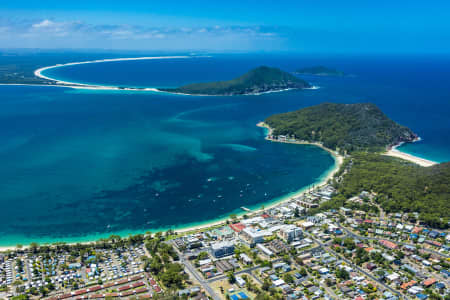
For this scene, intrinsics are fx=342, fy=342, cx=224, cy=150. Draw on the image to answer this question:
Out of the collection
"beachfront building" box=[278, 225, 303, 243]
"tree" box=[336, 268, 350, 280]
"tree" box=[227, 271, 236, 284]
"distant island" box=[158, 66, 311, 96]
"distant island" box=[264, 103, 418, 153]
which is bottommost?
"tree" box=[227, 271, 236, 284]

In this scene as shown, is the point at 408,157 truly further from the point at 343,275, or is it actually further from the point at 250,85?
the point at 250,85

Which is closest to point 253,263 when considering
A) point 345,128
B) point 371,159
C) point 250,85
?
point 371,159

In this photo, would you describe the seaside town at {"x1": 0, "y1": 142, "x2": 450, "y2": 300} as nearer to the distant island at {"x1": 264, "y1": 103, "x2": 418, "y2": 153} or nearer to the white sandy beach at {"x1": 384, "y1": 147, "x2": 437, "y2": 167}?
the white sandy beach at {"x1": 384, "y1": 147, "x2": 437, "y2": 167}

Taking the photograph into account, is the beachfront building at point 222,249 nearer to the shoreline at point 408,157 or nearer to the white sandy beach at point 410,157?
the shoreline at point 408,157

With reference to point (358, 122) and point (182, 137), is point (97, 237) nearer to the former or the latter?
point (182, 137)

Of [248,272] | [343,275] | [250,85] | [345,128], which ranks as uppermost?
[250,85]

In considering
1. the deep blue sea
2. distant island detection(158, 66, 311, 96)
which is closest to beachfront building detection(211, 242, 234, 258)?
the deep blue sea

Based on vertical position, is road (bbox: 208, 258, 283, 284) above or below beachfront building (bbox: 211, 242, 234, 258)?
below
